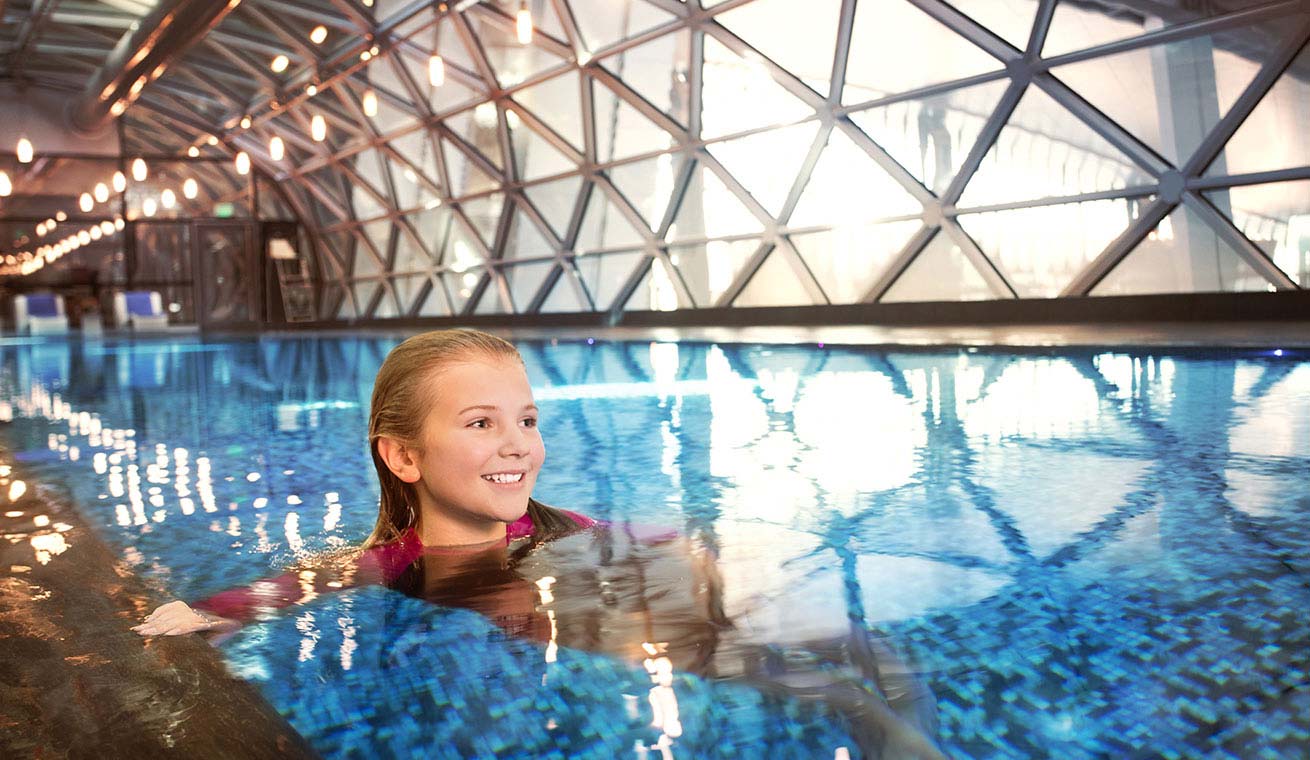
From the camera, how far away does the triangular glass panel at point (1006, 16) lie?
1603cm

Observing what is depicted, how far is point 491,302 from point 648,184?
26.0ft

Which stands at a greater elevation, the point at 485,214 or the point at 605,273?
the point at 485,214

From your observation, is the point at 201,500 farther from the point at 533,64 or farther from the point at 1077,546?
the point at 533,64

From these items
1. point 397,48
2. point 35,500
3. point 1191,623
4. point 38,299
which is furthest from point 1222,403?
point 38,299

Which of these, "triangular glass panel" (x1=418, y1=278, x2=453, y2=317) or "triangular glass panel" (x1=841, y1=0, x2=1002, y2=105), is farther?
A: "triangular glass panel" (x1=418, y1=278, x2=453, y2=317)

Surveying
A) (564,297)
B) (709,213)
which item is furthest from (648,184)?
(564,297)

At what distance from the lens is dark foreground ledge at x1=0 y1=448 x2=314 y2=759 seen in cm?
175

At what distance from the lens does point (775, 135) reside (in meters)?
20.6

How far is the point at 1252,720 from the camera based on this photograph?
1.70m

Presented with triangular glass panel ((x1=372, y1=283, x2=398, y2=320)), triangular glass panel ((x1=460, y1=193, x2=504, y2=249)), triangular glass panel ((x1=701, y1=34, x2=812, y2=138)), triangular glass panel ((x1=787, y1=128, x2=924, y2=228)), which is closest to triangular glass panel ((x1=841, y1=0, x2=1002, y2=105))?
triangular glass panel ((x1=787, y1=128, x2=924, y2=228))

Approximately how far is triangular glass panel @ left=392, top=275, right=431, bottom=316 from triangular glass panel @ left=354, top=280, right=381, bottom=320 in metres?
1.59

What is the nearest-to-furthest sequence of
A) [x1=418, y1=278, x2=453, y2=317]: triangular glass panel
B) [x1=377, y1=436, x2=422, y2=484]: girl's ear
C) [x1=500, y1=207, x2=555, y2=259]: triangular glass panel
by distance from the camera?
[x1=377, y1=436, x2=422, y2=484]: girl's ear, [x1=500, y1=207, x2=555, y2=259]: triangular glass panel, [x1=418, y1=278, x2=453, y2=317]: triangular glass panel

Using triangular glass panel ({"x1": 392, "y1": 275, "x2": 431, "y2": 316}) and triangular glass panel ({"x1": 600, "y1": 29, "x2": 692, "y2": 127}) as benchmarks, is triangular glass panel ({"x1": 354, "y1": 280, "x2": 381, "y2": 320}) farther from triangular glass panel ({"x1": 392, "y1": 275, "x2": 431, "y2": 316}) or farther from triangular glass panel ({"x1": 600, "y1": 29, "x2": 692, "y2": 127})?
triangular glass panel ({"x1": 600, "y1": 29, "x2": 692, "y2": 127})

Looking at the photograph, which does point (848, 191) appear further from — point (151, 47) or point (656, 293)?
point (151, 47)
